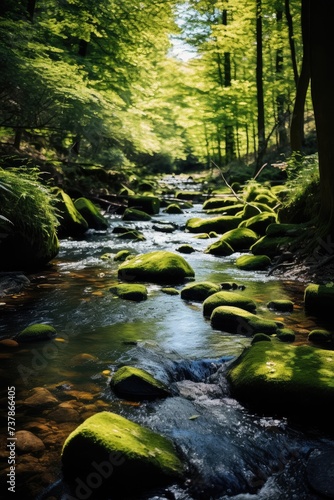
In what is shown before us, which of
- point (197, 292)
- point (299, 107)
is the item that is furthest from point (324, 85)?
point (299, 107)

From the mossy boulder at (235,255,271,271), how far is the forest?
0.16 feet

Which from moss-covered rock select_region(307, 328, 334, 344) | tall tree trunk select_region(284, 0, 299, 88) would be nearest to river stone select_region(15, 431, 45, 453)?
moss-covered rock select_region(307, 328, 334, 344)

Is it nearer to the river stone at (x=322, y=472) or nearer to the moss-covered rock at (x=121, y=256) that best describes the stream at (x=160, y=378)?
the river stone at (x=322, y=472)

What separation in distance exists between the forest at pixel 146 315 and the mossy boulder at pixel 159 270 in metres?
0.04

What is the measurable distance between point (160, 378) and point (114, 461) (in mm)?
1427

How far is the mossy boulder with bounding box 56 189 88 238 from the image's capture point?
11.1m

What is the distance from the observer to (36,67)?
8.78m

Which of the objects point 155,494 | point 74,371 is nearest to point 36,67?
point 74,371

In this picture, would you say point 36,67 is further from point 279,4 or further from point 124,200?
point 279,4

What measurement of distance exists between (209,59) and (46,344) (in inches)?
983

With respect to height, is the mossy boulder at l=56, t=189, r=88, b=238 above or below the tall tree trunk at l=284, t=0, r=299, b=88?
below

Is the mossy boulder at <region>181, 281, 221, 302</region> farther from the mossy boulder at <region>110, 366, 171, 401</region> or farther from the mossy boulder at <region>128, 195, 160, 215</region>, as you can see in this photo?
the mossy boulder at <region>128, 195, 160, 215</region>

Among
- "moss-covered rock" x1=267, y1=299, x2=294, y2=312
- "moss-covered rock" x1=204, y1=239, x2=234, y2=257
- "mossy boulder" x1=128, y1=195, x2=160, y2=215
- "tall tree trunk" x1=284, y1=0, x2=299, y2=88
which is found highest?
"tall tree trunk" x1=284, y1=0, x2=299, y2=88

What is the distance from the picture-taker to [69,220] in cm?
1148
